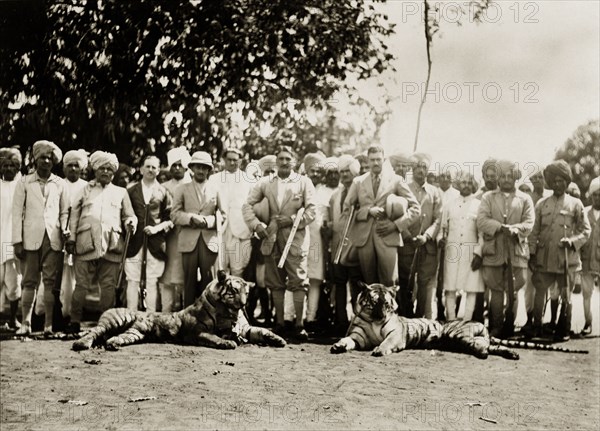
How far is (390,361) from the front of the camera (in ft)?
21.7

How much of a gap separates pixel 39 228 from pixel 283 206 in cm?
244

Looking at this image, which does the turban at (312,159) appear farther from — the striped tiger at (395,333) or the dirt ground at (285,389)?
the dirt ground at (285,389)

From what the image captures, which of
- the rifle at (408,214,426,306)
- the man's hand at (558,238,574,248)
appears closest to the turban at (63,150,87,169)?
the rifle at (408,214,426,306)

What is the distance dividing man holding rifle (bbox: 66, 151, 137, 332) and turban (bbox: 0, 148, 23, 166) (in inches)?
26.4

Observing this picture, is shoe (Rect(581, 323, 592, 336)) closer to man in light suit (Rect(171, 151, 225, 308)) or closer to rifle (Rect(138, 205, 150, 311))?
man in light suit (Rect(171, 151, 225, 308))

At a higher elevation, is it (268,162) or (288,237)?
(268,162)

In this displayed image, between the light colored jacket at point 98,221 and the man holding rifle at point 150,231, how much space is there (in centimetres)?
21

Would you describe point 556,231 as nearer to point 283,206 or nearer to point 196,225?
point 283,206

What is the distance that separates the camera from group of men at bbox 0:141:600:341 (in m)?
7.43

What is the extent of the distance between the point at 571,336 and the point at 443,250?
5.41 feet

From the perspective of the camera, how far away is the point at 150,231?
772 centimetres

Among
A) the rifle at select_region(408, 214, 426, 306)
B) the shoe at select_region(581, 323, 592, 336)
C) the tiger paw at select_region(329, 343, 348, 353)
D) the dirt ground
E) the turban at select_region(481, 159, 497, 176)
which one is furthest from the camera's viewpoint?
the rifle at select_region(408, 214, 426, 306)

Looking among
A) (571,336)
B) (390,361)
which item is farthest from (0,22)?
(571,336)

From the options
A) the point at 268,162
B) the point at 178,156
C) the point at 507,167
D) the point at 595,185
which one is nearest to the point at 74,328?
the point at 178,156
